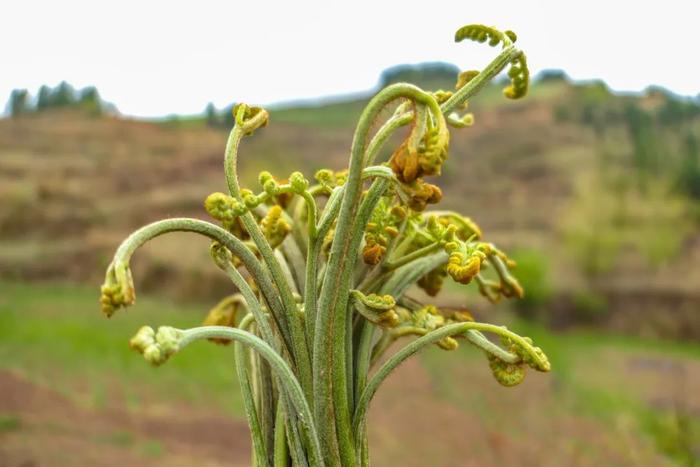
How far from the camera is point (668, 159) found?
16.5 ft

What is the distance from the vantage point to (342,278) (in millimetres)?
428

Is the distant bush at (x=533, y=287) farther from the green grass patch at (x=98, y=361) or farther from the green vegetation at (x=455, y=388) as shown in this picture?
the green grass patch at (x=98, y=361)

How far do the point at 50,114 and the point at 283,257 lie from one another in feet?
18.6

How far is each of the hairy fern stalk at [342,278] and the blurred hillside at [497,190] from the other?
2.68 meters

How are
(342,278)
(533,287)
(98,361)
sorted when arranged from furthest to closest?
(533,287)
(98,361)
(342,278)

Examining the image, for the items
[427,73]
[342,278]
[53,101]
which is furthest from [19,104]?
[342,278]

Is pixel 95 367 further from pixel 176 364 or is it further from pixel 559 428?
pixel 559 428

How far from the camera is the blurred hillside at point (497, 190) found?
4.01 meters

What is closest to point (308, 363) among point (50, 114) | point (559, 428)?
point (559, 428)

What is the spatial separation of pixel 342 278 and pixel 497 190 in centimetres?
569

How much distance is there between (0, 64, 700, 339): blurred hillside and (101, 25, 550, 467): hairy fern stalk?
2682 millimetres

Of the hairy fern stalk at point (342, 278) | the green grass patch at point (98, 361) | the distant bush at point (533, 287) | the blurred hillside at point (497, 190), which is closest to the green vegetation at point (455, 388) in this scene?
the green grass patch at point (98, 361)

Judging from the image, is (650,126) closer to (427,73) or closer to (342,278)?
(427,73)

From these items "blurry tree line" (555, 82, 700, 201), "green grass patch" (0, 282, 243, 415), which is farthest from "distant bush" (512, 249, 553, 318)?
"green grass patch" (0, 282, 243, 415)
